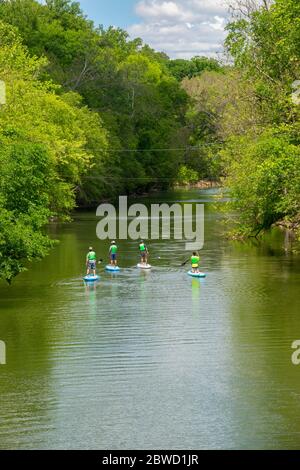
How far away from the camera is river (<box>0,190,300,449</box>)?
60.2ft

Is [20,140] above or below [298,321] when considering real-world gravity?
above

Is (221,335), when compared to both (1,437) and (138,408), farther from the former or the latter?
(1,437)

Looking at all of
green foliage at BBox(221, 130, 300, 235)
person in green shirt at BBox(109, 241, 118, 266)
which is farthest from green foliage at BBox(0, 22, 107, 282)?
green foliage at BBox(221, 130, 300, 235)

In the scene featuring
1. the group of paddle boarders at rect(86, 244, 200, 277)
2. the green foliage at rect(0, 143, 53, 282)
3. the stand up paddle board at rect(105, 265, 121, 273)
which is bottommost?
the stand up paddle board at rect(105, 265, 121, 273)

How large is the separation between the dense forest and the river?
3.59m

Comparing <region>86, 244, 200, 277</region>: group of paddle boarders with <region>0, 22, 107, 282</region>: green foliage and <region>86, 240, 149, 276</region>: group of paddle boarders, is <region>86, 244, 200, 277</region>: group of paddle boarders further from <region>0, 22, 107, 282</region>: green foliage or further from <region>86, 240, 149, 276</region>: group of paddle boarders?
<region>0, 22, 107, 282</region>: green foliage

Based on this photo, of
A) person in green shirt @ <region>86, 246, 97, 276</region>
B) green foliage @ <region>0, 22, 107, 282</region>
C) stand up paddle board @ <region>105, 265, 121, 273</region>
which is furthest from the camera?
stand up paddle board @ <region>105, 265, 121, 273</region>

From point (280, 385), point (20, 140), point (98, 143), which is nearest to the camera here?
point (280, 385)

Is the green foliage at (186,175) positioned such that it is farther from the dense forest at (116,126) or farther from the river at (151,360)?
the river at (151,360)

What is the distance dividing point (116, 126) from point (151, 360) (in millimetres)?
73716

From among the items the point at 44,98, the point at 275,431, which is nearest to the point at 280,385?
the point at 275,431
